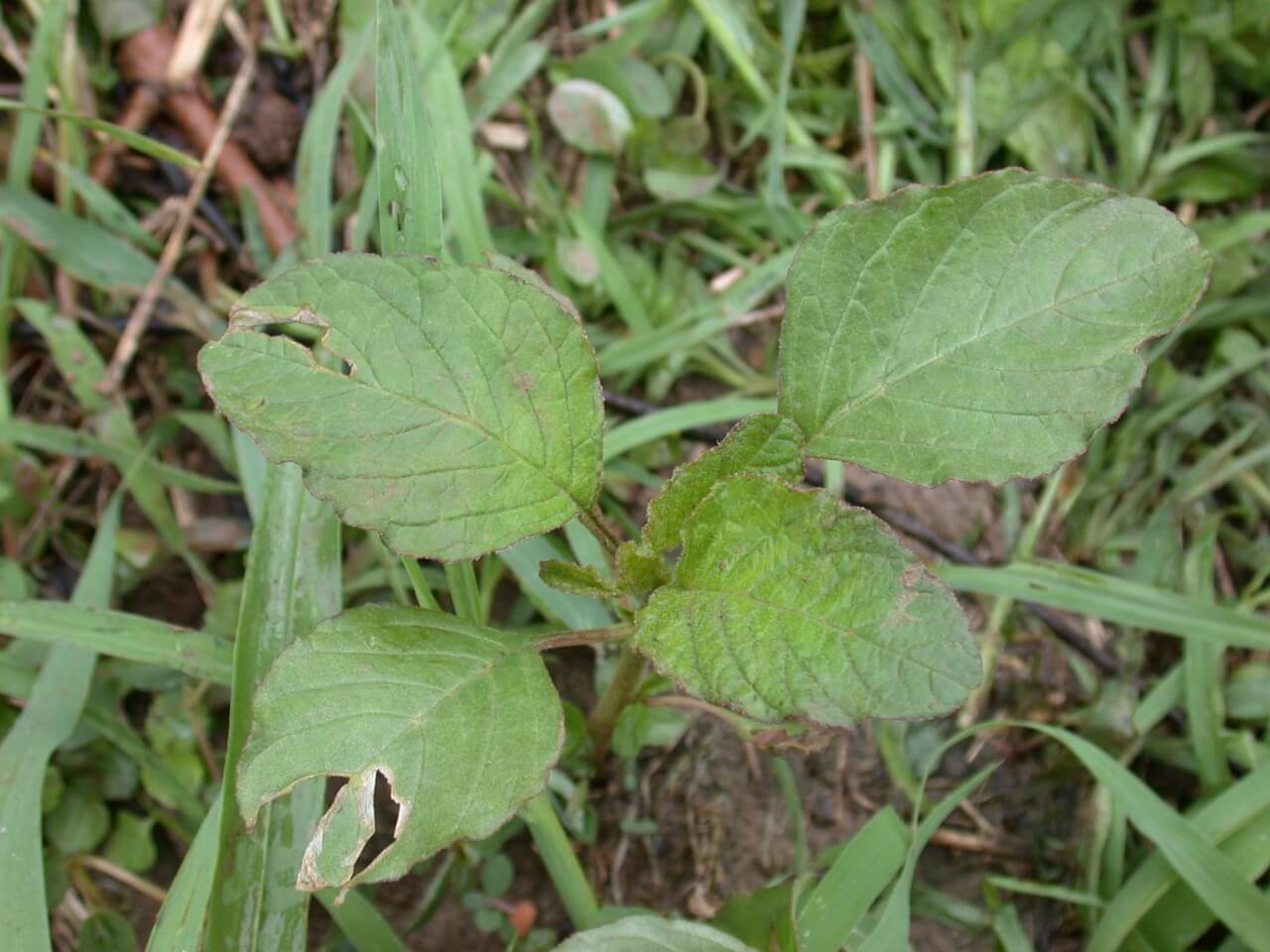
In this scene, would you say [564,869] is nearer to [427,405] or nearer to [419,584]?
[419,584]

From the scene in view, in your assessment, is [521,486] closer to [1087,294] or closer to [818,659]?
[818,659]

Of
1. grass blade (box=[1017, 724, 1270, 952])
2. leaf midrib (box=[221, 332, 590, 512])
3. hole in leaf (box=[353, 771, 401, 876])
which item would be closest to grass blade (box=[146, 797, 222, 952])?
hole in leaf (box=[353, 771, 401, 876])

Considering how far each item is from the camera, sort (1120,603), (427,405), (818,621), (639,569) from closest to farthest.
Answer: (818,621) → (427,405) → (639,569) → (1120,603)

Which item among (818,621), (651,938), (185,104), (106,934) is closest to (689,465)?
(818,621)

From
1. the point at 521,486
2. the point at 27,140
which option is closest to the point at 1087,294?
the point at 521,486

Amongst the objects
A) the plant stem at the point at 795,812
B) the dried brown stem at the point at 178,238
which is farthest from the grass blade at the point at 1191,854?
the dried brown stem at the point at 178,238

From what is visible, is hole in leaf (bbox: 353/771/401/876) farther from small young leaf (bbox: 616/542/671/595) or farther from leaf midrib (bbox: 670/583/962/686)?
leaf midrib (bbox: 670/583/962/686)
